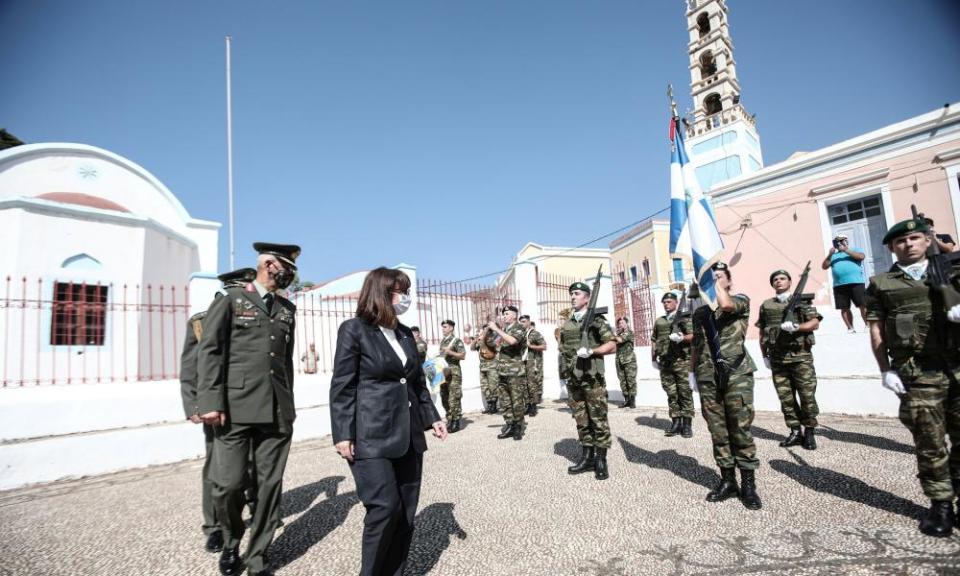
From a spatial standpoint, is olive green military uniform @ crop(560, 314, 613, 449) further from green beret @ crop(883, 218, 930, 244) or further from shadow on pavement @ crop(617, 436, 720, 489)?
green beret @ crop(883, 218, 930, 244)

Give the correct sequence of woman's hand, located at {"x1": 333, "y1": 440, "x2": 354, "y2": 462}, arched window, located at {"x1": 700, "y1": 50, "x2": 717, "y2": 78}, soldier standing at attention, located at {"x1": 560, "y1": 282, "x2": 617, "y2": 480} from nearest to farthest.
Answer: woman's hand, located at {"x1": 333, "y1": 440, "x2": 354, "y2": 462}, soldier standing at attention, located at {"x1": 560, "y1": 282, "x2": 617, "y2": 480}, arched window, located at {"x1": 700, "y1": 50, "x2": 717, "y2": 78}

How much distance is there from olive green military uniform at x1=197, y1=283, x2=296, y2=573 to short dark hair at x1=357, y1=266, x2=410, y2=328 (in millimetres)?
967

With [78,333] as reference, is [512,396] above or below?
below

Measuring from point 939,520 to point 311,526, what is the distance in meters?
4.45

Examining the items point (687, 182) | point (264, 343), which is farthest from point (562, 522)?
point (687, 182)

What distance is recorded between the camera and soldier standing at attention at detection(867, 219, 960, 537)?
3.01 metres

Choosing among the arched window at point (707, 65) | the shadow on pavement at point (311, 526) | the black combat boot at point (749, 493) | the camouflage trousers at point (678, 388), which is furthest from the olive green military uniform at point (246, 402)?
the arched window at point (707, 65)

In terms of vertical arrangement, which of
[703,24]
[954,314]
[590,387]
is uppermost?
[703,24]

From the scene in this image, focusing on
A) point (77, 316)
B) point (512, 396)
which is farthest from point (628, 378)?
point (77, 316)

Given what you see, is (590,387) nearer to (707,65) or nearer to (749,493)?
(749,493)

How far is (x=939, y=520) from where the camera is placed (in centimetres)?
290

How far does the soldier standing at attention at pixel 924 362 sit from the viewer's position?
3.01 meters

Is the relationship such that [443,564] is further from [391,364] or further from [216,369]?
[216,369]

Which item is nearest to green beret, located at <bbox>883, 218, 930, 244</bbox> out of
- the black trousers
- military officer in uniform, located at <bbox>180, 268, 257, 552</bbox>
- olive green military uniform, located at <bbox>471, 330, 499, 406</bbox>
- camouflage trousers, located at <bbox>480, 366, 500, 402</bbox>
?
the black trousers
